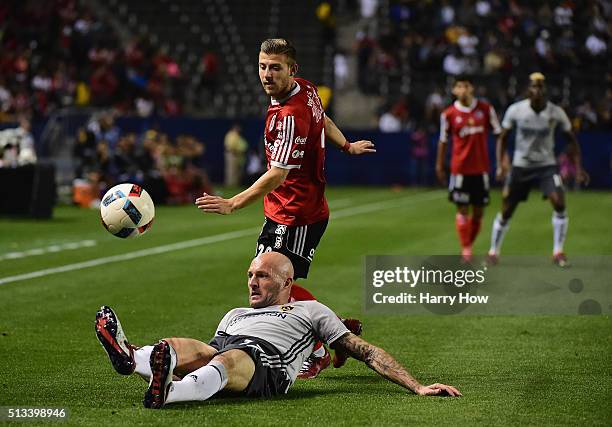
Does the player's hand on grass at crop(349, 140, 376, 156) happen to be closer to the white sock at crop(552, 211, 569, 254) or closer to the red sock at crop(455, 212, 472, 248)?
the red sock at crop(455, 212, 472, 248)

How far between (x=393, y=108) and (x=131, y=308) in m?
29.9

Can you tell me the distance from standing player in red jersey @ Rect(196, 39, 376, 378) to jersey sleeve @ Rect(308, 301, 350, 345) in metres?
0.70

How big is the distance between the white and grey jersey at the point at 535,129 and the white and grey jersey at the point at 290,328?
30.6 feet

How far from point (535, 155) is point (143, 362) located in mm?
10350

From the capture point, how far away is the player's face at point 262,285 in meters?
8.10

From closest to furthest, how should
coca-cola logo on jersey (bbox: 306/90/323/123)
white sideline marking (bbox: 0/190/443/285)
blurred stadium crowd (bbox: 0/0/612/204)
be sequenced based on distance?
1. coca-cola logo on jersey (bbox: 306/90/323/123)
2. white sideline marking (bbox: 0/190/443/285)
3. blurred stadium crowd (bbox: 0/0/612/204)

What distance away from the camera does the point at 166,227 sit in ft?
78.9

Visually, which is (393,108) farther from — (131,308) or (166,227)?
(131,308)

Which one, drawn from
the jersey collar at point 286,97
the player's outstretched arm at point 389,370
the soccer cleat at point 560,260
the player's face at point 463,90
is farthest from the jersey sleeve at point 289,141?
the soccer cleat at point 560,260

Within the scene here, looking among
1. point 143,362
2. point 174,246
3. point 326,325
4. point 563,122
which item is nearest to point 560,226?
point 563,122

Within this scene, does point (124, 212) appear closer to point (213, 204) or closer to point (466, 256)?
point (213, 204)

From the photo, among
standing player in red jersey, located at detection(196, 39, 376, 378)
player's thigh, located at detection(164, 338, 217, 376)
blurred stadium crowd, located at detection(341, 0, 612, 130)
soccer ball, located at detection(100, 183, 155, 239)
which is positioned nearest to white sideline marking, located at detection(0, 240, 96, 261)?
soccer ball, located at detection(100, 183, 155, 239)

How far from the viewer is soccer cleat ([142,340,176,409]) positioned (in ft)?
23.0

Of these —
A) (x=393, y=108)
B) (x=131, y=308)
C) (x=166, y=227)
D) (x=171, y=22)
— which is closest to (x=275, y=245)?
(x=131, y=308)
